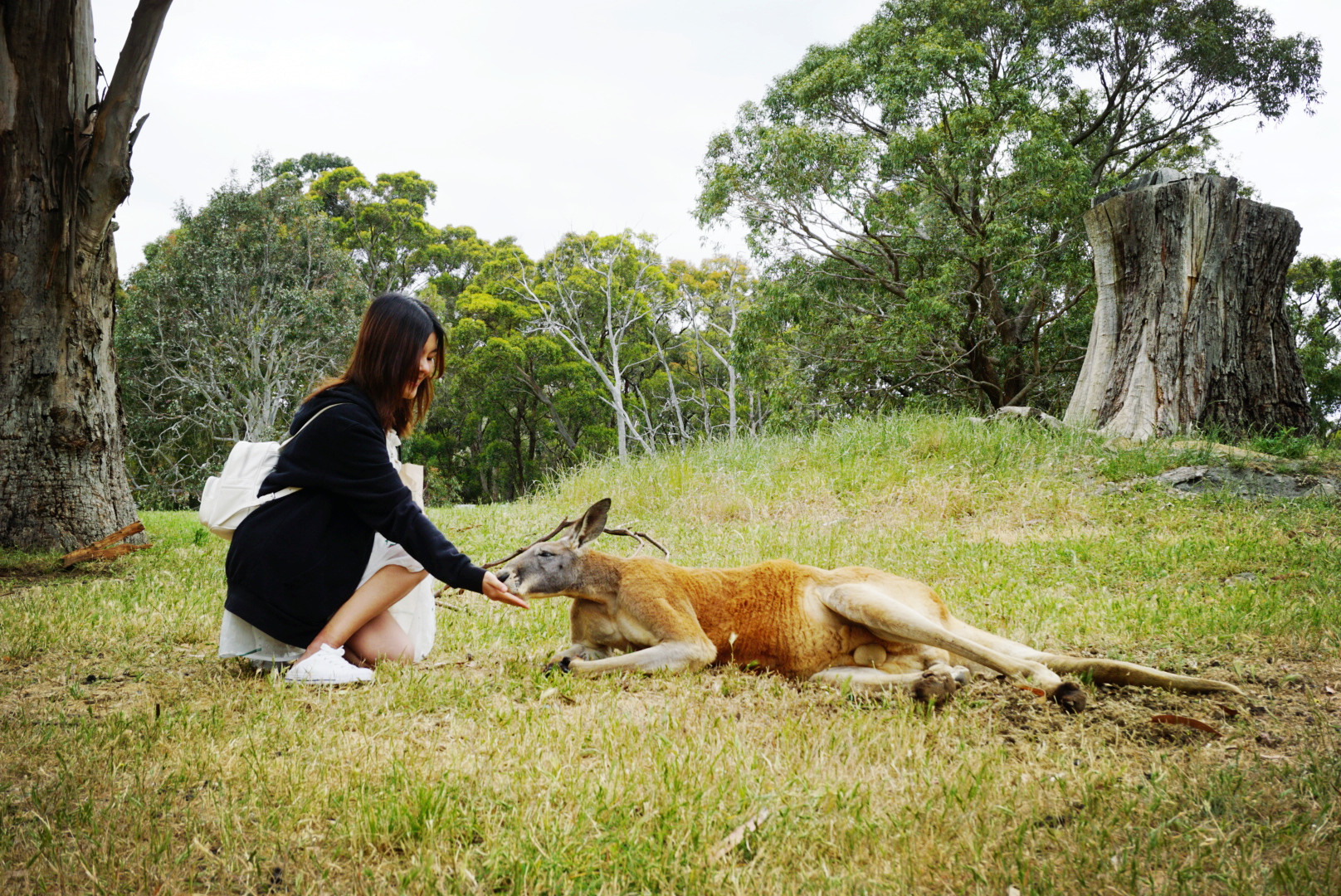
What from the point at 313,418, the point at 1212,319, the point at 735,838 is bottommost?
the point at 735,838

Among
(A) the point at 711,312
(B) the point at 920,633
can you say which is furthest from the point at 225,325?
(B) the point at 920,633

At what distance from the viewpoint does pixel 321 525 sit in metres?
3.75

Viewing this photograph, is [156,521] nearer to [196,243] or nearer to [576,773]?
[576,773]

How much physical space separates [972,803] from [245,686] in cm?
287

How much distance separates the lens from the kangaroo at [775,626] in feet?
11.5

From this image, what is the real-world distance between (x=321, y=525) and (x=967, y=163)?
47.3ft

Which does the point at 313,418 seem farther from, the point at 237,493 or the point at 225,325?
the point at 225,325

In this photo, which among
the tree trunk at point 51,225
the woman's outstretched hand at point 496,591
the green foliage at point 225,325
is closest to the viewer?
the woman's outstretched hand at point 496,591

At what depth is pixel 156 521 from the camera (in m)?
12.2

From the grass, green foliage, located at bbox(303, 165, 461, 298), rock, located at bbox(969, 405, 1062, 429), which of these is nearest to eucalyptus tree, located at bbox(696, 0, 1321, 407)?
rock, located at bbox(969, 405, 1062, 429)

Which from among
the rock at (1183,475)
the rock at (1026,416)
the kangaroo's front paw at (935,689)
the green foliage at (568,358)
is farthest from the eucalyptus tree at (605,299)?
the kangaroo's front paw at (935,689)

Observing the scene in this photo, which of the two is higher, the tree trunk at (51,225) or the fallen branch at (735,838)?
the tree trunk at (51,225)

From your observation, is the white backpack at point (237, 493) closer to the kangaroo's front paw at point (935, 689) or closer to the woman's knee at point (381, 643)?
the woman's knee at point (381, 643)

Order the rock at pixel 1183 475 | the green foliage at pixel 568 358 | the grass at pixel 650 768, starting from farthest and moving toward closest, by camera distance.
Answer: the green foliage at pixel 568 358, the rock at pixel 1183 475, the grass at pixel 650 768
